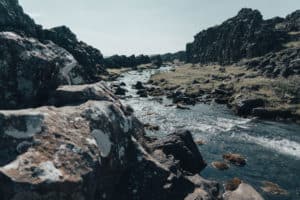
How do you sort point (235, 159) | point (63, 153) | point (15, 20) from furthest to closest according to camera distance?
point (15, 20), point (235, 159), point (63, 153)

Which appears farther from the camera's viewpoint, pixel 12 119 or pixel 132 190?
pixel 132 190

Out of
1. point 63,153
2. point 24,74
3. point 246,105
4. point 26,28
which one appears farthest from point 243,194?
point 26,28

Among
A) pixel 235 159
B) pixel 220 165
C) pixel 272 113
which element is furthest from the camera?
pixel 272 113

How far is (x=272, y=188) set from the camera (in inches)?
1576

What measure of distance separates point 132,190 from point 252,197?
16353mm

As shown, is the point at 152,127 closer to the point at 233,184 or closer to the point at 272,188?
the point at 233,184

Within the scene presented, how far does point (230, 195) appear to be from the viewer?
118 ft

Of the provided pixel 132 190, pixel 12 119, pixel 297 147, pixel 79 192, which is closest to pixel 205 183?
pixel 132 190

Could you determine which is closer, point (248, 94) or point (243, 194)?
point (243, 194)

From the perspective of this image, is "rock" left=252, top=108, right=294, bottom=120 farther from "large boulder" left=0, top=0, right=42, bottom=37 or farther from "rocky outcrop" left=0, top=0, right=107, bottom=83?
"large boulder" left=0, top=0, right=42, bottom=37

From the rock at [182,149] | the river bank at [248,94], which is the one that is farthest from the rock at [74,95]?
the river bank at [248,94]

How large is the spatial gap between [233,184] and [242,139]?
22.3 metres

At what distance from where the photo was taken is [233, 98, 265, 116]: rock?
84250 mm

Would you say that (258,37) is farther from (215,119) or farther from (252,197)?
(252,197)
